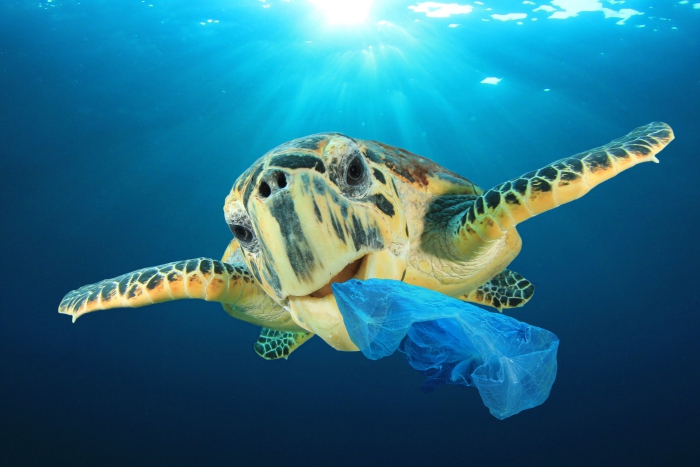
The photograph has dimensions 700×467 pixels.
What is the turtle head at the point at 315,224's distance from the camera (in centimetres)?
128

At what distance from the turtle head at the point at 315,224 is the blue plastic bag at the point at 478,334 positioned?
160mm

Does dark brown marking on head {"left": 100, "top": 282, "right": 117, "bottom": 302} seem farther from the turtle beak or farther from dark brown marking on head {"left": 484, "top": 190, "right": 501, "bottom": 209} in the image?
dark brown marking on head {"left": 484, "top": 190, "right": 501, "bottom": 209}

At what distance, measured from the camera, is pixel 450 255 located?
2.31 metres

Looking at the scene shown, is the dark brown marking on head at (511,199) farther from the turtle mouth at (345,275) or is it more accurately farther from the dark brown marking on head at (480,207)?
the turtle mouth at (345,275)

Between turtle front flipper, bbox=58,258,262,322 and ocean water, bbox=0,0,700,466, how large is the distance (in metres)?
9.92

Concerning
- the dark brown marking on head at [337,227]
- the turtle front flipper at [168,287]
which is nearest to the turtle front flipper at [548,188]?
the dark brown marking on head at [337,227]

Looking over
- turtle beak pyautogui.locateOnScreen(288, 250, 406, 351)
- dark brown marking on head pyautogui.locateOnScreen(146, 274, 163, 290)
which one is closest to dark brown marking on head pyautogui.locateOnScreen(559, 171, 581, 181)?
turtle beak pyautogui.locateOnScreen(288, 250, 406, 351)

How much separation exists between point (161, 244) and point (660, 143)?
33840 millimetres

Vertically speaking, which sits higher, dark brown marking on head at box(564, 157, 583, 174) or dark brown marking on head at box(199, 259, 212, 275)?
dark brown marking on head at box(199, 259, 212, 275)

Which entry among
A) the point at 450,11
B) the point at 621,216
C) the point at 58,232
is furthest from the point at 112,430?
the point at 621,216

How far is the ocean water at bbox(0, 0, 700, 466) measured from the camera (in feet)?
35.3

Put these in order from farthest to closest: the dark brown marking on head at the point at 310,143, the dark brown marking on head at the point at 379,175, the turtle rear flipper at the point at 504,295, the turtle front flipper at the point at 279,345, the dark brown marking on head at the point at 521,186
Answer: the turtle front flipper at the point at 279,345, the turtle rear flipper at the point at 504,295, the dark brown marking on head at the point at 521,186, the dark brown marking on head at the point at 379,175, the dark brown marking on head at the point at 310,143

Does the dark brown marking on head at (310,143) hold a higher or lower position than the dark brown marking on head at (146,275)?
lower

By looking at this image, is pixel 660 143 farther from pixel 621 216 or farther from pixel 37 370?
pixel 37 370
